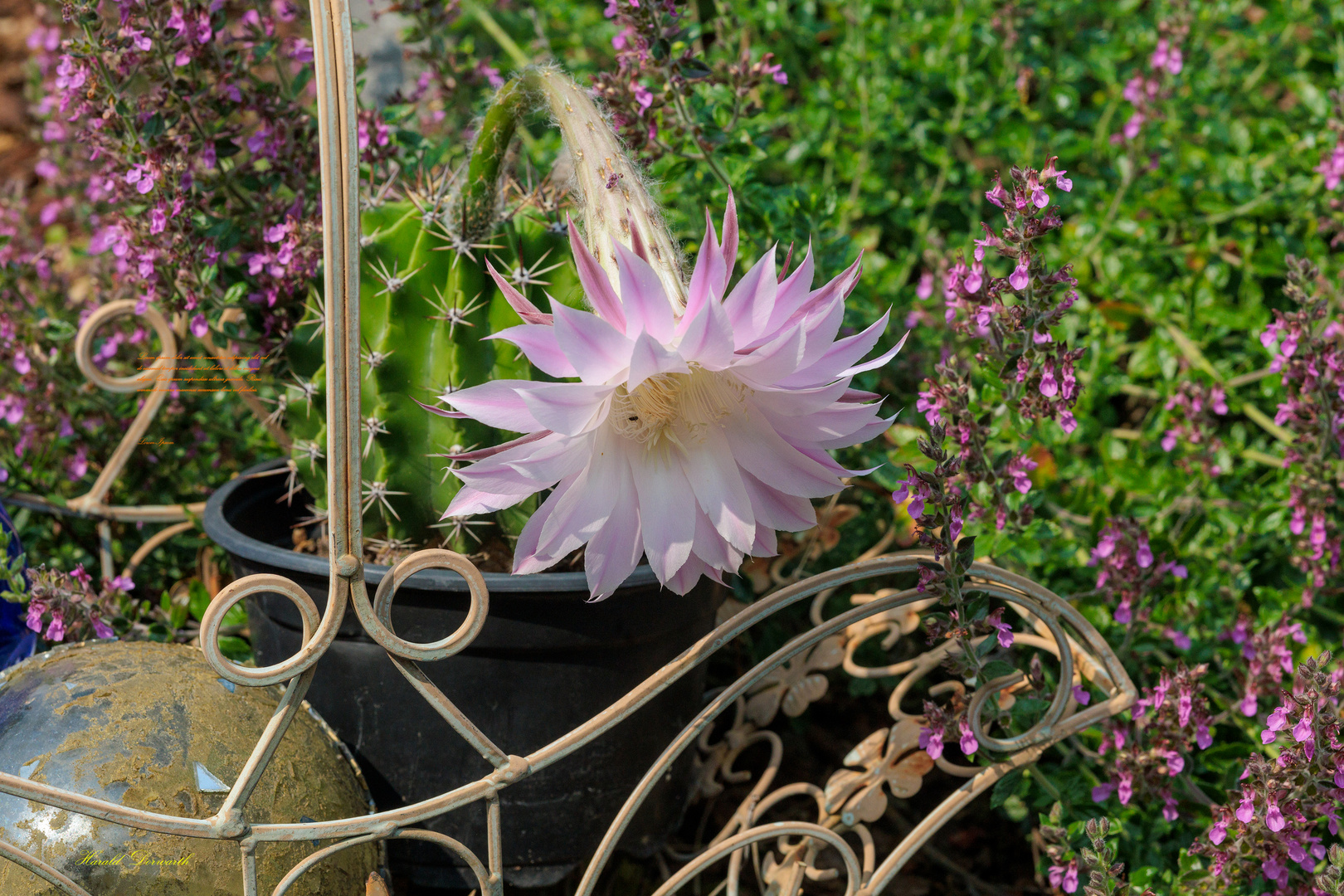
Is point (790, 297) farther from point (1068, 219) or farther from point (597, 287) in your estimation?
point (1068, 219)

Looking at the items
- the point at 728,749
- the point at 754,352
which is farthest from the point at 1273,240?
the point at 754,352

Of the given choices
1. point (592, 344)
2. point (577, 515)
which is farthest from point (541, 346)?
point (577, 515)

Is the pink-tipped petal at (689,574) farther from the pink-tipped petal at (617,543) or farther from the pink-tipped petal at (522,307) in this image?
the pink-tipped petal at (522,307)

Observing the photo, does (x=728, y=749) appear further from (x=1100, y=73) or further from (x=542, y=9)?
(x=542, y=9)

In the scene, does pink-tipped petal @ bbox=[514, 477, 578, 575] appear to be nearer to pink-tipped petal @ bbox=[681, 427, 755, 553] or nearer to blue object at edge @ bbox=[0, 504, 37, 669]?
pink-tipped petal @ bbox=[681, 427, 755, 553]

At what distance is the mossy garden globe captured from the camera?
94 cm

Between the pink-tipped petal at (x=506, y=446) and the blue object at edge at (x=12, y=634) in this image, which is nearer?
the pink-tipped petal at (x=506, y=446)

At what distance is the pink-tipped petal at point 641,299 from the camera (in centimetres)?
82

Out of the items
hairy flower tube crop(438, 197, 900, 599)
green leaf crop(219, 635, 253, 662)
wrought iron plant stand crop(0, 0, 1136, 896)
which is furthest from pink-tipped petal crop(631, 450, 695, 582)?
green leaf crop(219, 635, 253, 662)

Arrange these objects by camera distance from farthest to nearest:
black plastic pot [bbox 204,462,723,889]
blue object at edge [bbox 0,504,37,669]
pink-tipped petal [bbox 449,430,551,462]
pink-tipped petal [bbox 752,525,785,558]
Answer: blue object at edge [bbox 0,504,37,669]
black plastic pot [bbox 204,462,723,889]
pink-tipped petal [bbox 752,525,785,558]
pink-tipped petal [bbox 449,430,551,462]

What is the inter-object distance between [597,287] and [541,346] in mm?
67

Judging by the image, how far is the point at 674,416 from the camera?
3.20ft

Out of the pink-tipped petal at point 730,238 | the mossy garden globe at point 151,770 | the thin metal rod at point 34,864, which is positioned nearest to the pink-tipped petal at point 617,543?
the pink-tipped petal at point 730,238

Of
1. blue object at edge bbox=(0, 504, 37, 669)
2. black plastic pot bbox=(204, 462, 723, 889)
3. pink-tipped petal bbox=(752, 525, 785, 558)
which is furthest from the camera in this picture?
blue object at edge bbox=(0, 504, 37, 669)
